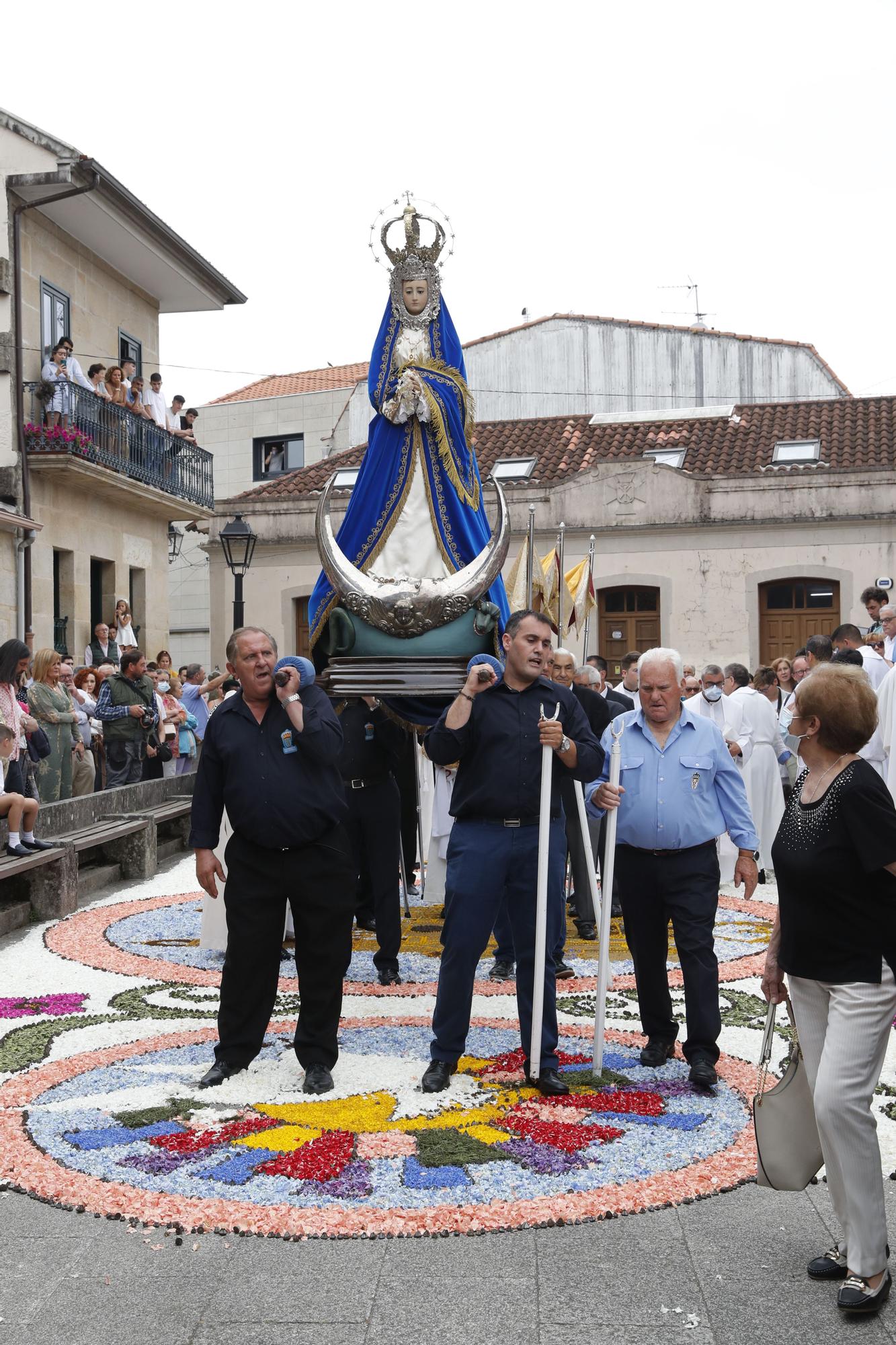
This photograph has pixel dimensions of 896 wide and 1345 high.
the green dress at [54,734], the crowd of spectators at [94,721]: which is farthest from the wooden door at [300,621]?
the green dress at [54,734]

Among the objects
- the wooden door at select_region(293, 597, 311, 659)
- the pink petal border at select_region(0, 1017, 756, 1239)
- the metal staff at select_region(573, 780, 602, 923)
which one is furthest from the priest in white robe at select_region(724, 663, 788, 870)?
the wooden door at select_region(293, 597, 311, 659)

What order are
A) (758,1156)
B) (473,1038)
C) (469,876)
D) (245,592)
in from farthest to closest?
(245,592) < (473,1038) < (469,876) < (758,1156)

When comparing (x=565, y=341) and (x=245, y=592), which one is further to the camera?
(x=565, y=341)

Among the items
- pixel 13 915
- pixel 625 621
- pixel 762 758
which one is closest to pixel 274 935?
pixel 13 915

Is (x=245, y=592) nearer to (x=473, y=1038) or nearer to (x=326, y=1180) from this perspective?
(x=473, y=1038)

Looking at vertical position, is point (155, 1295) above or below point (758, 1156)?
below

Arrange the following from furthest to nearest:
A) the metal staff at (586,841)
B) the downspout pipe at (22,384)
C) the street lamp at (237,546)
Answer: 1. the downspout pipe at (22,384)
2. the street lamp at (237,546)
3. the metal staff at (586,841)

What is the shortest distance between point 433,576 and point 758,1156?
526 cm

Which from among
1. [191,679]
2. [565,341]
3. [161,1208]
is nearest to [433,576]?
[161,1208]

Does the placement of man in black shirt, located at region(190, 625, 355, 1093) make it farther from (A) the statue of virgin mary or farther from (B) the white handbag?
(A) the statue of virgin mary

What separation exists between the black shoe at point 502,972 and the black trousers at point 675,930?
6.24 feet

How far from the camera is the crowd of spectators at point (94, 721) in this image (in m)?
10.7

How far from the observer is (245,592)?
29.1 metres

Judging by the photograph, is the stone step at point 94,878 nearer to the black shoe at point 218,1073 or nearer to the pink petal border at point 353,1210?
the black shoe at point 218,1073
